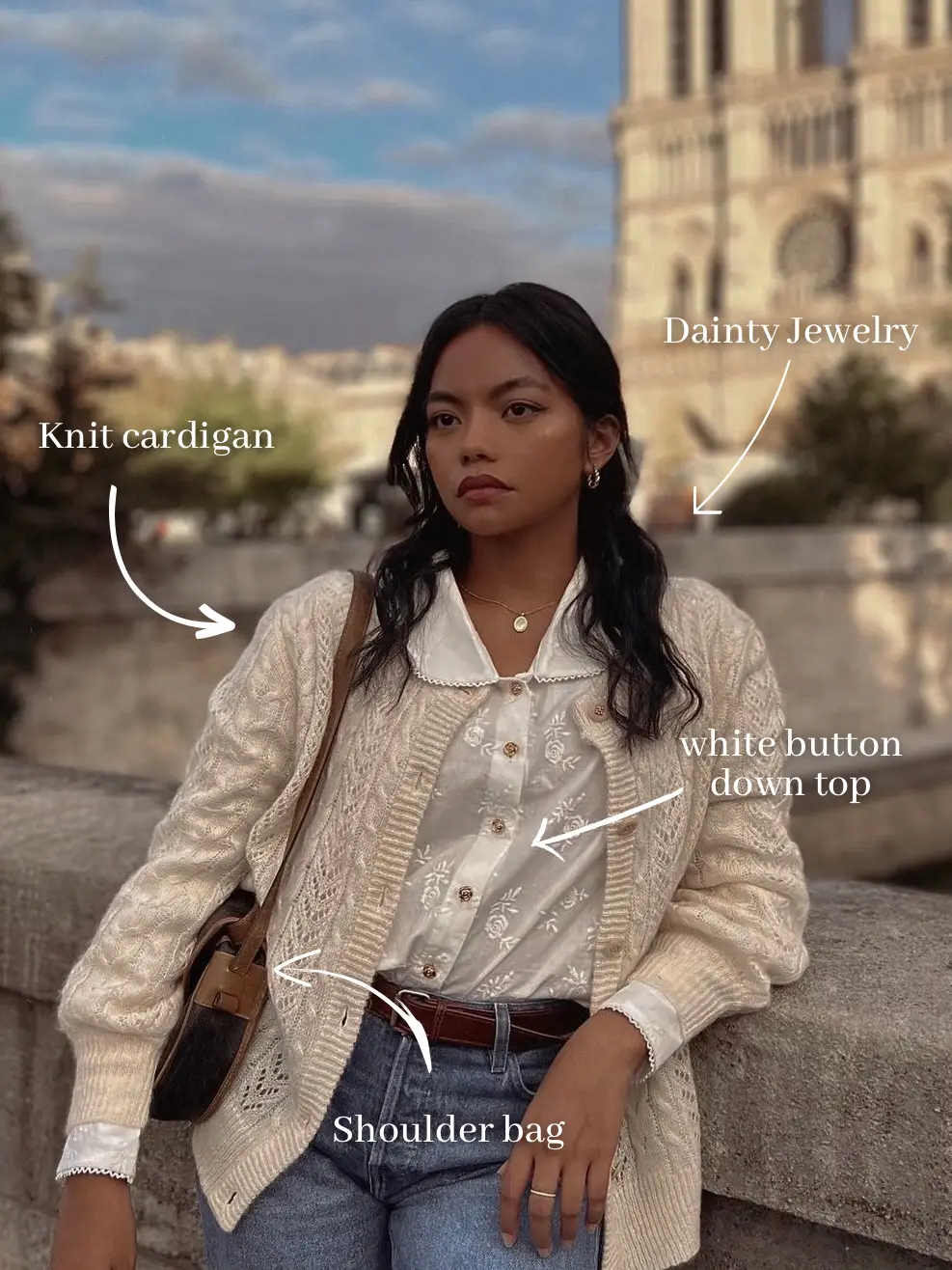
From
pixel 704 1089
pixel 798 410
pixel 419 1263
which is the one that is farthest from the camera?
pixel 798 410

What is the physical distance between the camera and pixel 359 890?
48.2 inches

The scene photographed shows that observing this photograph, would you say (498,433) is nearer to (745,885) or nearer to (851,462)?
(745,885)

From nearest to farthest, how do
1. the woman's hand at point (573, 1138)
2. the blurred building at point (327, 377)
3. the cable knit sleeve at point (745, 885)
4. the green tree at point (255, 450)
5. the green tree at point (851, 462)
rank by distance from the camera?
the woman's hand at point (573, 1138) < the cable knit sleeve at point (745, 885) < the green tree at point (255, 450) < the green tree at point (851, 462) < the blurred building at point (327, 377)

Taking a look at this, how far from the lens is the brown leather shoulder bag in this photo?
1248mm

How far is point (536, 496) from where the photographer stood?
123cm

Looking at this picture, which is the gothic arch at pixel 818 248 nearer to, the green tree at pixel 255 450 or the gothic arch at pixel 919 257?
the gothic arch at pixel 919 257

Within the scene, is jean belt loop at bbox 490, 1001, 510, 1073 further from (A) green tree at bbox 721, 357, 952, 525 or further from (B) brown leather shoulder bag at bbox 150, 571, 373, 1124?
(A) green tree at bbox 721, 357, 952, 525

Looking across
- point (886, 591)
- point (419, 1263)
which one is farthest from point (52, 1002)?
point (886, 591)

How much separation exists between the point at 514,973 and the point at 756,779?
0.85ft

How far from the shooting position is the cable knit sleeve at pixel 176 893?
4.07 ft

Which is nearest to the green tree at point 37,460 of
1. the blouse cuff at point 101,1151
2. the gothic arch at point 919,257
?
the blouse cuff at point 101,1151

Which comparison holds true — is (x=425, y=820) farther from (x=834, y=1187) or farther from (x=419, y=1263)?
(x=834, y=1187)

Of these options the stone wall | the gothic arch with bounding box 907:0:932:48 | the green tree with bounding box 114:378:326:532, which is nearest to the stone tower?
the gothic arch with bounding box 907:0:932:48

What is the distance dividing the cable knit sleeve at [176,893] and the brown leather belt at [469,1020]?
0.56ft
